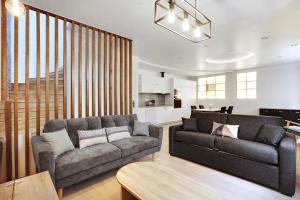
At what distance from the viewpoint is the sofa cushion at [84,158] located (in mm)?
1933

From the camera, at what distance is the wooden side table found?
49.6 inches

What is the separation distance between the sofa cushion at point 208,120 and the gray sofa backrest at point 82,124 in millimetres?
1627

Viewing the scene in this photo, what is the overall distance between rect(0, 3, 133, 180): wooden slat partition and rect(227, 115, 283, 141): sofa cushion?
101 inches

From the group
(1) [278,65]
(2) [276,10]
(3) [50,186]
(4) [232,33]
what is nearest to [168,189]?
(3) [50,186]

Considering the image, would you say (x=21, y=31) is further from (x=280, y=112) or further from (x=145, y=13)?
(x=280, y=112)

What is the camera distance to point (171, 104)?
25.4ft

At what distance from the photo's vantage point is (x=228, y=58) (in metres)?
6.21

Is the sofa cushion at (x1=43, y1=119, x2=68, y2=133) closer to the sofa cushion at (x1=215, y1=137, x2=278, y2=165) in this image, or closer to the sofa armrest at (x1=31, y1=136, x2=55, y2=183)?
the sofa armrest at (x1=31, y1=136, x2=55, y2=183)

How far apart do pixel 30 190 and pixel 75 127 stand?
1396mm

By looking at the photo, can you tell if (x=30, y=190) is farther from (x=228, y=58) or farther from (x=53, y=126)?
(x=228, y=58)

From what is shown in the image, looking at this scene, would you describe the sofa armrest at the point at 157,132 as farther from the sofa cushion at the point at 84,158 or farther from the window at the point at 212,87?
the window at the point at 212,87

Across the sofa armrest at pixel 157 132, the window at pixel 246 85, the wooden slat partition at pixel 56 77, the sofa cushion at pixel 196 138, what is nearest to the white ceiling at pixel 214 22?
the wooden slat partition at pixel 56 77

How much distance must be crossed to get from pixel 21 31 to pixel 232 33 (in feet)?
14.2

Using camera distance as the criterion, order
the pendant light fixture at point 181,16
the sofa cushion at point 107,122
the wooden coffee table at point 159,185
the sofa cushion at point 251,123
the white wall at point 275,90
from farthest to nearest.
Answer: the white wall at point 275,90 → the sofa cushion at point 107,122 → the sofa cushion at point 251,123 → the pendant light fixture at point 181,16 → the wooden coffee table at point 159,185
